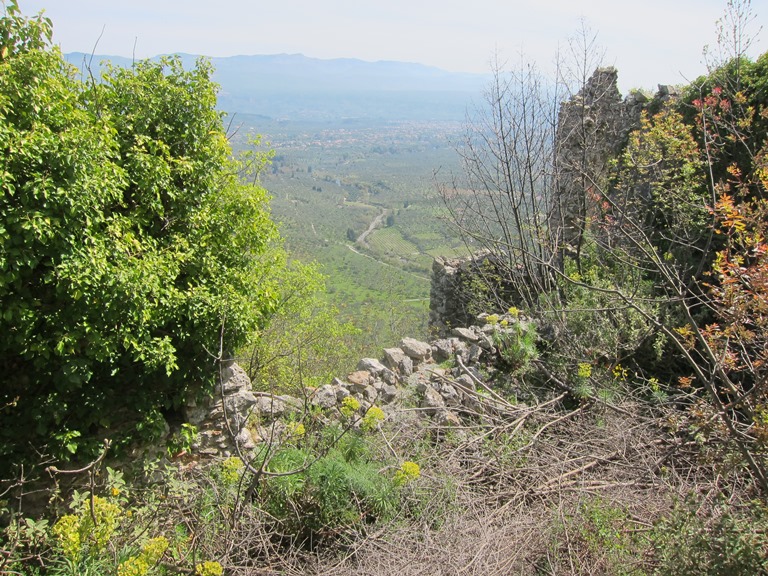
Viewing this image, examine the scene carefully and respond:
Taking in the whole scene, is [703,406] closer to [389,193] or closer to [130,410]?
[130,410]

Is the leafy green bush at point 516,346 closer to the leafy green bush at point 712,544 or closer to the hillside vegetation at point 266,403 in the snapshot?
the hillside vegetation at point 266,403

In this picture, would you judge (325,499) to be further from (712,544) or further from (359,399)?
(712,544)

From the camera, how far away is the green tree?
3.64 meters

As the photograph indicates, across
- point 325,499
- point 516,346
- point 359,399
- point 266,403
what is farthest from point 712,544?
point 266,403

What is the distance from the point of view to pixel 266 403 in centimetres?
544

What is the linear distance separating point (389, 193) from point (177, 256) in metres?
65.1

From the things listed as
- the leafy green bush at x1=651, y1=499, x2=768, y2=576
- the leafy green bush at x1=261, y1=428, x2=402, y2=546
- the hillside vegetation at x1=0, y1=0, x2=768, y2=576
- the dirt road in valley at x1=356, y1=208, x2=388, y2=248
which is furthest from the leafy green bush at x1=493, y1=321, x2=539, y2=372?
the dirt road in valley at x1=356, y1=208, x2=388, y2=248

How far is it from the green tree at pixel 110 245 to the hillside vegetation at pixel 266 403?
0.06ft

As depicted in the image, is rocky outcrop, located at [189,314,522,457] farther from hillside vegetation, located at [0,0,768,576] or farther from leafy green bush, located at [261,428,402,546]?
leafy green bush, located at [261,428,402,546]

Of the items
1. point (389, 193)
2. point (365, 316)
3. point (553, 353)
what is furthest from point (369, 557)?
point (389, 193)

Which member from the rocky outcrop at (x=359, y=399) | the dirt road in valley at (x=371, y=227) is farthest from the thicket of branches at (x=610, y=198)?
the dirt road in valley at (x=371, y=227)

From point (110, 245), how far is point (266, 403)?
7.46 feet

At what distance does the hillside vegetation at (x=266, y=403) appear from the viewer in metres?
3.50

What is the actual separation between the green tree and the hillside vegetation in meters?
0.02
